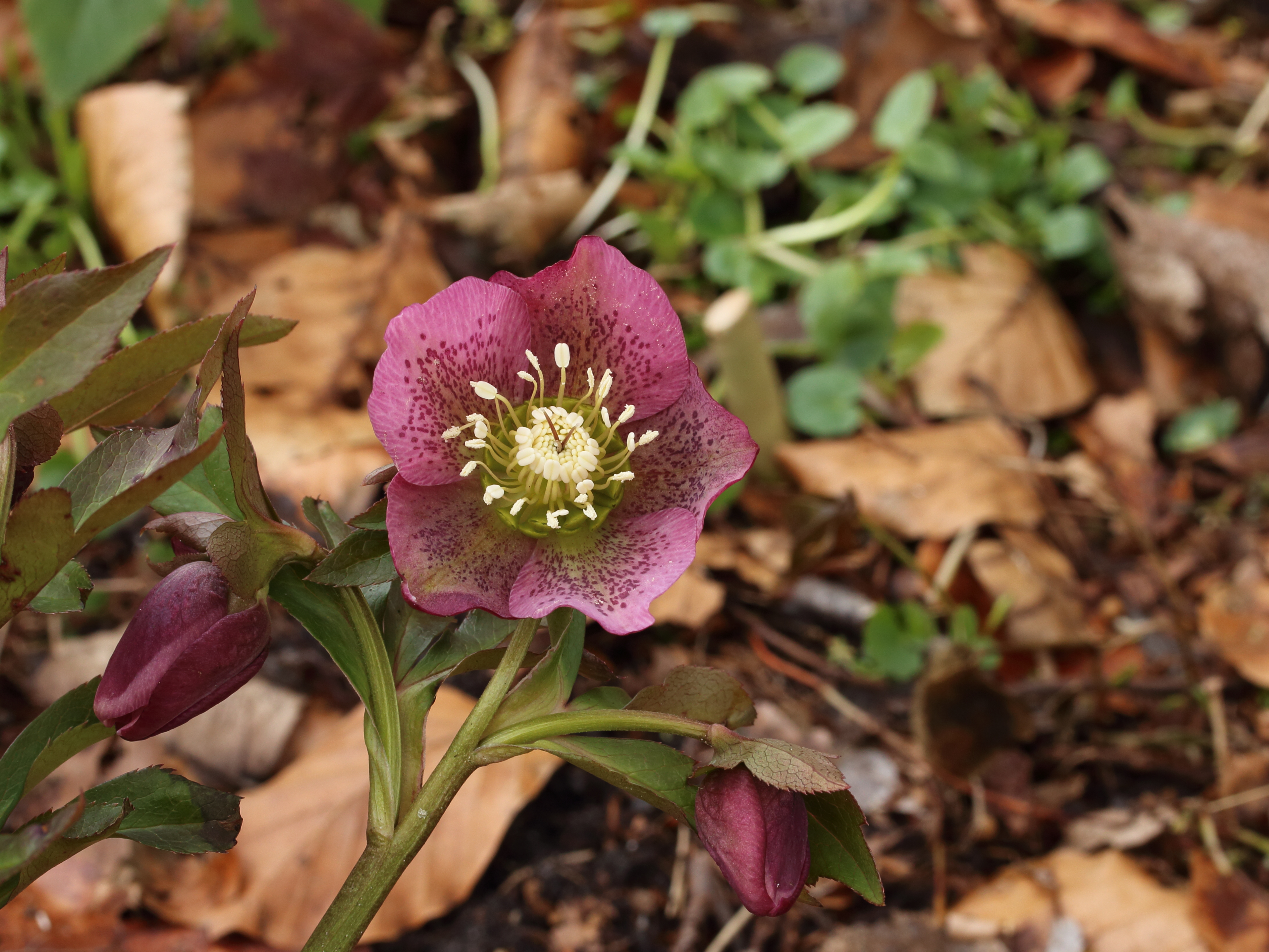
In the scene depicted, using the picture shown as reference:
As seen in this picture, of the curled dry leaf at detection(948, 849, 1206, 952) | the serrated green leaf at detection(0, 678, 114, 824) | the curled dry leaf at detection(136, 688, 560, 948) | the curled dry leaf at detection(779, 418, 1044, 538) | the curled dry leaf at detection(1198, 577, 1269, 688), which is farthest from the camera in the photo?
the curled dry leaf at detection(779, 418, 1044, 538)

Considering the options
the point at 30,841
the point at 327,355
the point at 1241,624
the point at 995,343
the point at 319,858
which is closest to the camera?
the point at 30,841

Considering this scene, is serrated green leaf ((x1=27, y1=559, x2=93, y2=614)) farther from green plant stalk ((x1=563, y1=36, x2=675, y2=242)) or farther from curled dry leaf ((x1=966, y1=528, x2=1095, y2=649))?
green plant stalk ((x1=563, y1=36, x2=675, y2=242))

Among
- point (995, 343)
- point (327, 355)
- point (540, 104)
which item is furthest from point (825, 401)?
point (540, 104)

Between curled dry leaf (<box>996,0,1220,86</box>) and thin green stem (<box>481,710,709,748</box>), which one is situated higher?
thin green stem (<box>481,710,709,748</box>)

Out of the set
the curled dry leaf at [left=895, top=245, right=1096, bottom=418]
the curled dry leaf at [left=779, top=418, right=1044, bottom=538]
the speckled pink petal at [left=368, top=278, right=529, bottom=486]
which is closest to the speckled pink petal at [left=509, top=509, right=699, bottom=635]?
the speckled pink petal at [left=368, top=278, right=529, bottom=486]

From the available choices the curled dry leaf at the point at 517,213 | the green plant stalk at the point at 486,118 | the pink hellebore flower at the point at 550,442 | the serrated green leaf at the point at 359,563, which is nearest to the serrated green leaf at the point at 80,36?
the curled dry leaf at the point at 517,213

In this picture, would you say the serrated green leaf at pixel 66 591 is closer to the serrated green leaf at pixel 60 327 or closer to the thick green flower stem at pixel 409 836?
the serrated green leaf at pixel 60 327

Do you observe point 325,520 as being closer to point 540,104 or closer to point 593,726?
point 593,726
